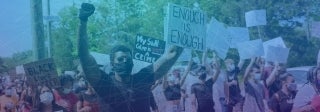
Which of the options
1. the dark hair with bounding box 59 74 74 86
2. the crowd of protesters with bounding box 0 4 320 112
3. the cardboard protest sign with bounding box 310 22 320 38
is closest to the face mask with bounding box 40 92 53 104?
the crowd of protesters with bounding box 0 4 320 112

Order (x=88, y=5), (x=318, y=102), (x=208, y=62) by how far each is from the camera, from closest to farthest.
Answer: (x=88, y=5)
(x=208, y=62)
(x=318, y=102)

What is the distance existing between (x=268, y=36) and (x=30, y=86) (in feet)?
5.14

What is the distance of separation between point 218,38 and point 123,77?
2.22 feet

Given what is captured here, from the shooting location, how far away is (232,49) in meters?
3.21

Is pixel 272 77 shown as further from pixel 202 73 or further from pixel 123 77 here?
pixel 123 77

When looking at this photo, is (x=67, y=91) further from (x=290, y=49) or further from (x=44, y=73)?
(x=290, y=49)

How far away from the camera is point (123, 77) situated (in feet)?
9.90

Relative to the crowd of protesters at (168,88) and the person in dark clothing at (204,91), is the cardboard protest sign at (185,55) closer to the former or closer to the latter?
the crowd of protesters at (168,88)

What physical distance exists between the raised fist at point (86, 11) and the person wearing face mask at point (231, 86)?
96cm

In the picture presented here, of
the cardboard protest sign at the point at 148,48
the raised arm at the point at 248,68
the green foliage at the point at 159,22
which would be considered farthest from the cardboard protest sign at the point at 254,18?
the cardboard protest sign at the point at 148,48

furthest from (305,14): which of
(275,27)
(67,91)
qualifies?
(67,91)

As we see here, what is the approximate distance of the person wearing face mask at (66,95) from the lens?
115 inches

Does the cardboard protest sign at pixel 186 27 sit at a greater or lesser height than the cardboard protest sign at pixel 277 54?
greater

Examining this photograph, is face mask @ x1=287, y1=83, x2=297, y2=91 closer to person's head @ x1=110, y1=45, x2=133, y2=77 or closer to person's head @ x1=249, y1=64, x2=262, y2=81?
person's head @ x1=249, y1=64, x2=262, y2=81
